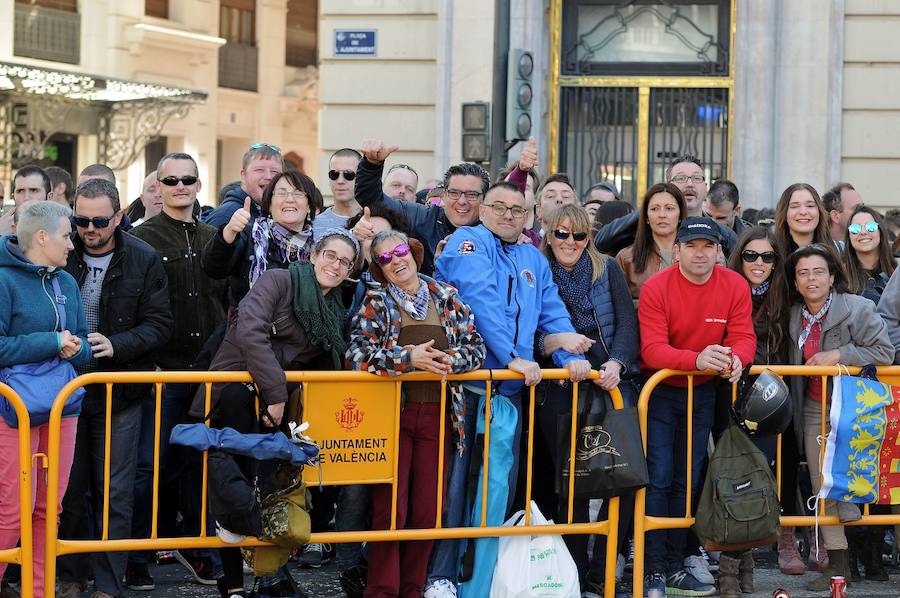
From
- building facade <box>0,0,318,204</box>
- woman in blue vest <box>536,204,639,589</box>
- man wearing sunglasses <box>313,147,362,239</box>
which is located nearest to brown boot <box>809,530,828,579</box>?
woman in blue vest <box>536,204,639,589</box>

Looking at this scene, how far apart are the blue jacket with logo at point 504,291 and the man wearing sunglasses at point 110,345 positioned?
1.55m

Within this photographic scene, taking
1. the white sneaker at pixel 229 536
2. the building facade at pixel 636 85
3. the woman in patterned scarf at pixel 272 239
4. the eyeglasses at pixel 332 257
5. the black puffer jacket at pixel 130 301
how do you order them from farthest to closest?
the building facade at pixel 636 85 → the woman in patterned scarf at pixel 272 239 → the black puffer jacket at pixel 130 301 → the eyeglasses at pixel 332 257 → the white sneaker at pixel 229 536

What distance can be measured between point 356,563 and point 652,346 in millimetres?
1933

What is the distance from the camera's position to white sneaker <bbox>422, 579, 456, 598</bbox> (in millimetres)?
6836

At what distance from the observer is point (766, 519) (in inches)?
272

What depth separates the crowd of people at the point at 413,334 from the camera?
21.7ft

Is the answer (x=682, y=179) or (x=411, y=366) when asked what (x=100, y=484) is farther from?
(x=682, y=179)

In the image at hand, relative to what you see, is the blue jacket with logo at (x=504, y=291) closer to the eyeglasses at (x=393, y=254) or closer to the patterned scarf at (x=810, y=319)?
the eyeglasses at (x=393, y=254)

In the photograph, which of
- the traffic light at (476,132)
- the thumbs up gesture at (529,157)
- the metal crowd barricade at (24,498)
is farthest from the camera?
the traffic light at (476,132)

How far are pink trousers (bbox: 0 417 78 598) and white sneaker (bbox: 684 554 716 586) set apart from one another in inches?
132

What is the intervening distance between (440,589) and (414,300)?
1475mm

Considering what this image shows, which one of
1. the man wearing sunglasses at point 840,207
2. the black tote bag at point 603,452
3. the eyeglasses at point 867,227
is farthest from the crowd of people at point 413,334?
the man wearing sunglasses at point 840,207

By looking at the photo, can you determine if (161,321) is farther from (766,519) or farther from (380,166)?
(766,519)

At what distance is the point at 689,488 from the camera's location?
23.6 feet
